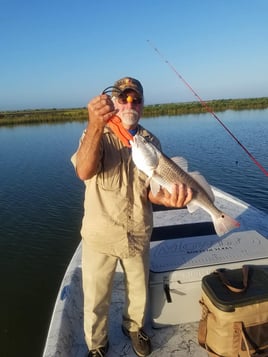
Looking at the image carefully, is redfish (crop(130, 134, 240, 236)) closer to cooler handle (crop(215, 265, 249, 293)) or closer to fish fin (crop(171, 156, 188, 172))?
fish fin (crop(171, 156, 188, 172))

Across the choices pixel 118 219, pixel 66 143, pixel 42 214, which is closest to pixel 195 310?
pixel 118 219

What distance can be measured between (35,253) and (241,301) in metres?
7.11

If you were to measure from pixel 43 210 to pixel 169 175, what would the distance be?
9.73 meters

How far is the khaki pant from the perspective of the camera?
3.14 metres

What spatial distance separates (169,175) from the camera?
10.1ft

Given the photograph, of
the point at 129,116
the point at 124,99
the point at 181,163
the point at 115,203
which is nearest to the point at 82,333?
the point at 115,203

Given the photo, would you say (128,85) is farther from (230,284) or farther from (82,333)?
(82,333)

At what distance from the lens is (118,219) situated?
9.93ft

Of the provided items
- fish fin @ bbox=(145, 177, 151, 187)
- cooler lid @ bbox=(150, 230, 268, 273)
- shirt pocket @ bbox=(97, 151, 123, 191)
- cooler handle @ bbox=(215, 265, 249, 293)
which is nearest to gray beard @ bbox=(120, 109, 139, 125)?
shirt pocket @ bbox=(97, 151, 123, 191)

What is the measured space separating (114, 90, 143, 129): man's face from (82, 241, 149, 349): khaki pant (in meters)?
1.28

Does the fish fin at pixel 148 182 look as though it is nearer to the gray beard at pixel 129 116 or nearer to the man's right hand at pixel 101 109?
the gray beard at pixel 129 116

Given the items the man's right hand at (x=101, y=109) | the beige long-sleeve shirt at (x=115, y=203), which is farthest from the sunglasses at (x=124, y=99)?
the man's right hand at (x=101, y=109)

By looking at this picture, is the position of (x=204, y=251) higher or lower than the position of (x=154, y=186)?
lower

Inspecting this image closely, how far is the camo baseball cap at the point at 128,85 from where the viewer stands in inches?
119
